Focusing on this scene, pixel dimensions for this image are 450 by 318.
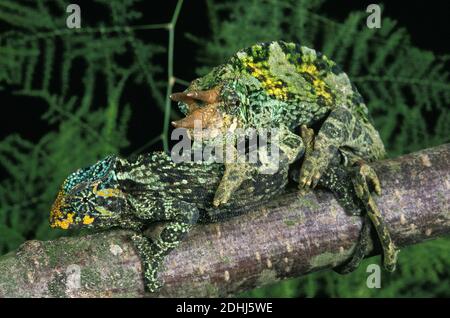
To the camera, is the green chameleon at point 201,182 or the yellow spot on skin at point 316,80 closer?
the green chameleon at point 201,182

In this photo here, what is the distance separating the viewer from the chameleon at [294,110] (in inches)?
66.3

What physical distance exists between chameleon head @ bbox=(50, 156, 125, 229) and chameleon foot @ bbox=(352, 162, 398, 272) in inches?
22.4

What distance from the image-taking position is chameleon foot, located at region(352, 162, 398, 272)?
1714mm

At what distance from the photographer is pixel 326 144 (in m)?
1.79

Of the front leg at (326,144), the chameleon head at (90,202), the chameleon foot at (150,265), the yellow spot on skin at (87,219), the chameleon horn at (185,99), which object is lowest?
the chameleon foot at (150,265)

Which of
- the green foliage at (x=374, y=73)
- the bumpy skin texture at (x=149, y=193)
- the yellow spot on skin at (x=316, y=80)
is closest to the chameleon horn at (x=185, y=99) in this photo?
the bumpy skin texture at (x=149, y=193)

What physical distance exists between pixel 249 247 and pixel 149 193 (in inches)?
10.9

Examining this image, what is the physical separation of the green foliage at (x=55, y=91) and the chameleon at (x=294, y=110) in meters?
0.72

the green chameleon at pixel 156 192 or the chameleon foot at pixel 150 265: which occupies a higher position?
the green chameleon at pixel 156 192

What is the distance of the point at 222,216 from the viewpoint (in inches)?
67.1

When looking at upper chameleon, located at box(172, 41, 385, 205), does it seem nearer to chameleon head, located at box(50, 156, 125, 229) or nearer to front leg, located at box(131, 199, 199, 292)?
front leg, located at box(131, 199, 199, 292)

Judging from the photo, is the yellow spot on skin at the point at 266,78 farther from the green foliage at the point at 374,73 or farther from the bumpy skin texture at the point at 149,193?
the green foliage at the point at 374,73

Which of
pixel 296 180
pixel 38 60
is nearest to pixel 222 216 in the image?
pixel 296 180

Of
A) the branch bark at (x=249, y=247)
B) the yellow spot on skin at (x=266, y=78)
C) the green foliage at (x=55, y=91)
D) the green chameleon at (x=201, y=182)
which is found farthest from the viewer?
the green foliage at (x=55, y=91)
